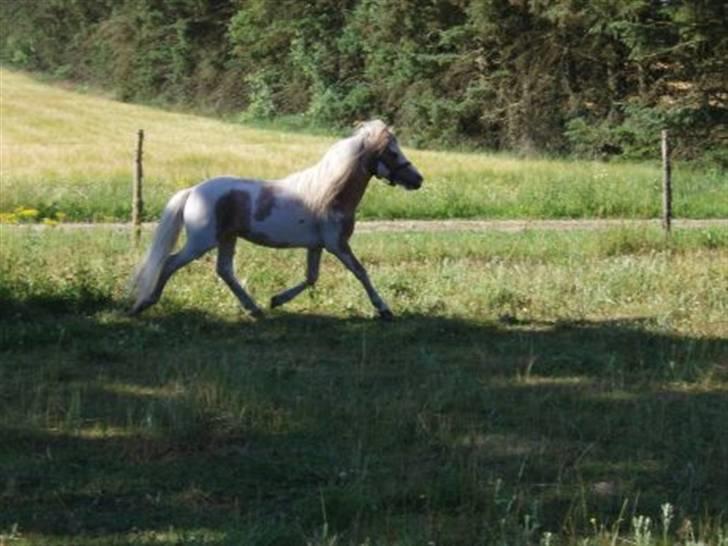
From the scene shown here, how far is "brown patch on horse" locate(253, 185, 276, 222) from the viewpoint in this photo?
11.9 metres

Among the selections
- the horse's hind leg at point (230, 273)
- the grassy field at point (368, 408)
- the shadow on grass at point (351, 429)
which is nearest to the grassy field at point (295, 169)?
the horse's hind leg at point (230, 273)

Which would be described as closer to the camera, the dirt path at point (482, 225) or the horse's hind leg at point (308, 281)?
the horse's hind leg at point (308, 281)

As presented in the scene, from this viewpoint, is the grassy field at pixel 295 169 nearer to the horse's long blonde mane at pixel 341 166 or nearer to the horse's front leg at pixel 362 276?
the horse's long blonde mane at pixel 341 166

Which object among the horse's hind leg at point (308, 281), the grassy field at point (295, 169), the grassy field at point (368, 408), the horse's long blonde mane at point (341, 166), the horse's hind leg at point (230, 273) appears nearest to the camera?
the grassy field at point (368, 408)

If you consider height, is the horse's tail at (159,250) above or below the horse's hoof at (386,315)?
above

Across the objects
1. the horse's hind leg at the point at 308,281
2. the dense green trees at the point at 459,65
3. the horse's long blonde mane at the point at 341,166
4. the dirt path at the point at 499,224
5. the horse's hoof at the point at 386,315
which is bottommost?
the dirt path at the point at 499,224

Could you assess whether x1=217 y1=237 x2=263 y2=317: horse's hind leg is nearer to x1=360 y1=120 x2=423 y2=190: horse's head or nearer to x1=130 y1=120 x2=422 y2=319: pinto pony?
x1=130 y1=120 x2=422 y2=319: pinto pony

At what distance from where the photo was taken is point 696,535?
548 cm

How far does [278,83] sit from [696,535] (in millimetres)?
52510

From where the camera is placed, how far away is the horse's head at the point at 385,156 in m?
11.8

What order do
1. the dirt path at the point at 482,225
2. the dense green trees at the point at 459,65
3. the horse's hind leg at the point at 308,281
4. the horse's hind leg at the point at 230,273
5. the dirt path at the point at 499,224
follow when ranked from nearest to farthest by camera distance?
the horse's hind leg at the point at 230,273, the horse's hind leg at the point at 308,281, the dirt path at the point at 482,225, the dirt path at the point at 499,224, the dense green trees at the point at 459,65

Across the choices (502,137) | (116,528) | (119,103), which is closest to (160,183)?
(502,137)

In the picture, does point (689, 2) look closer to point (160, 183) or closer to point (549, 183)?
point (549, 183)

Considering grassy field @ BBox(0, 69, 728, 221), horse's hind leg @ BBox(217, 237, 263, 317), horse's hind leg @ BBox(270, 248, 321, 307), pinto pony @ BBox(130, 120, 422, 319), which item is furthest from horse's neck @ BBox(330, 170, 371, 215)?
grassy field @ BBox(0, 69, 728, 221)
